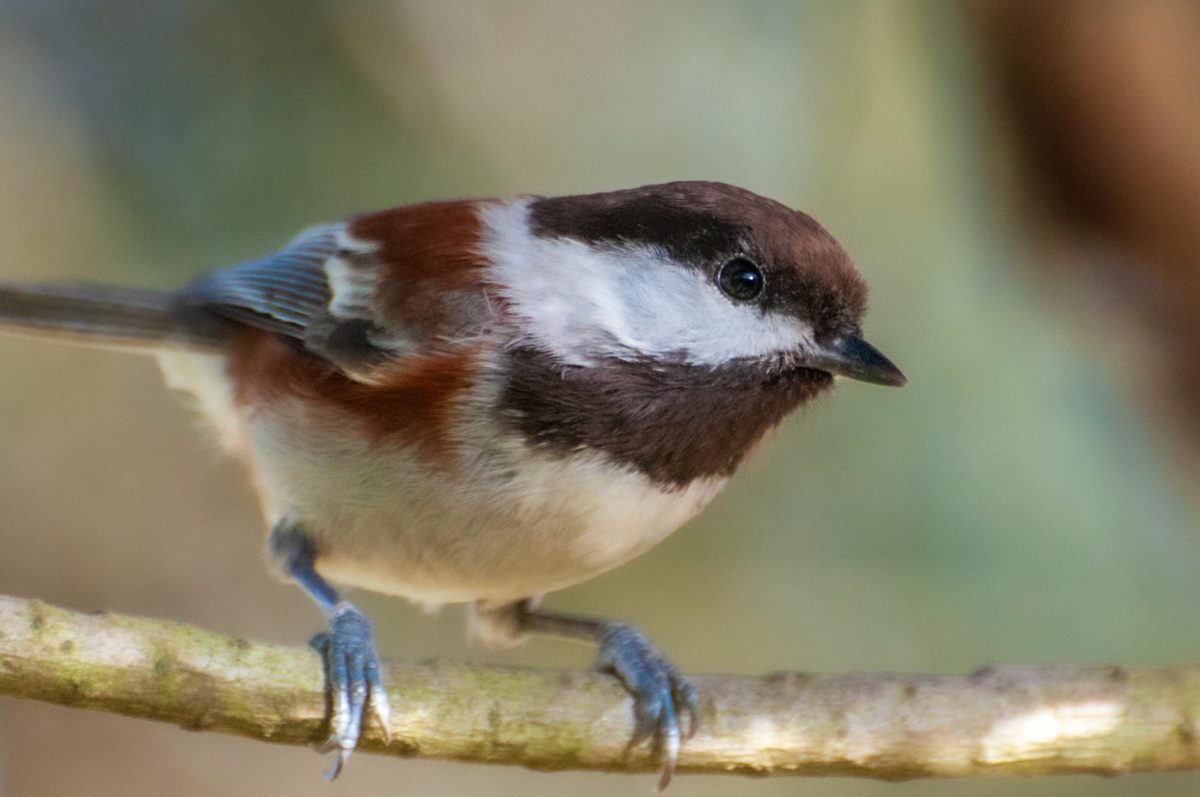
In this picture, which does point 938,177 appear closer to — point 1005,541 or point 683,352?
point 1005,541

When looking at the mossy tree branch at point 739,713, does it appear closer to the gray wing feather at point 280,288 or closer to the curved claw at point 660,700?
the curved claw at point 660,700

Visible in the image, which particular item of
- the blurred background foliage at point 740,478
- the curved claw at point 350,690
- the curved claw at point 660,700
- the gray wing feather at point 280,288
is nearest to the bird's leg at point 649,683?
the curved claw at point 660,700

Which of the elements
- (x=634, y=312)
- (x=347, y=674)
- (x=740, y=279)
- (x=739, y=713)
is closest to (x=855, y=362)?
(x=740, y=279)

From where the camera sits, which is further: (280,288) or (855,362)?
(280,288)

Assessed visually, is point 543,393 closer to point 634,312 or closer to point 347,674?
point 634,312

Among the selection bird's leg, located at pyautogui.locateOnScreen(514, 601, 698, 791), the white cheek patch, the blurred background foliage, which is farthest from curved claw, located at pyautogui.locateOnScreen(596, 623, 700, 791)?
the blurred background foliage
